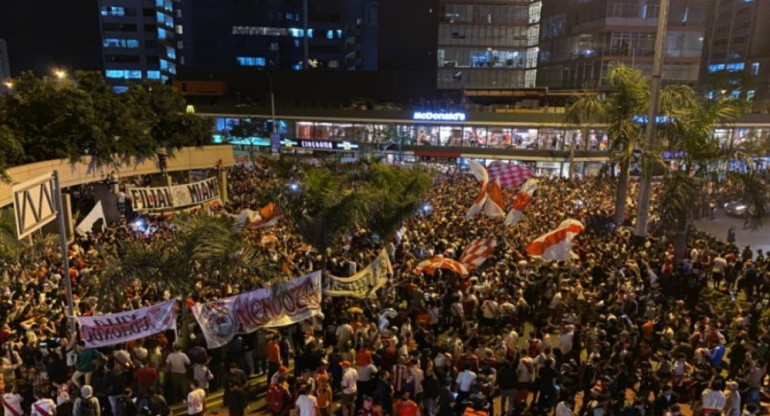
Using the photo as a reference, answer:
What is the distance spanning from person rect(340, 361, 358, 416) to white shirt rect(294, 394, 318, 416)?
92 cm

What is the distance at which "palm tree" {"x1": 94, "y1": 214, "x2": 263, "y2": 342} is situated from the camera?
9727 mm

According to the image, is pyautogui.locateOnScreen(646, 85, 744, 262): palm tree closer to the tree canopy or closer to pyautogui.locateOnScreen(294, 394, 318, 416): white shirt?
pyautogui.locateOnScreen(294, 394, 318, 416): white shirt

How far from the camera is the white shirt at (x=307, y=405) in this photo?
8133mm

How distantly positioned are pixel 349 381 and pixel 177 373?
3.02 m

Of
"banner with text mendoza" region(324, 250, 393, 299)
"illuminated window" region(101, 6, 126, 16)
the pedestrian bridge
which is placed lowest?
"banner with text mendoza" region(324, 250, 393, 299)

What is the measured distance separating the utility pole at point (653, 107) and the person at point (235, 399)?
10.7 m

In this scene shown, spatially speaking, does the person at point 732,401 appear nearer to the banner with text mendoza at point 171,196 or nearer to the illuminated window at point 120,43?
the banner with text mendoza at point 171,196

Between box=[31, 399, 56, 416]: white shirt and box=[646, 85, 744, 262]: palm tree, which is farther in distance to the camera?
box=[646, 85, 744, 262]: palm tree

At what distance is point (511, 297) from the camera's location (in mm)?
12922

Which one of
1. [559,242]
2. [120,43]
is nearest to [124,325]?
[559,242]

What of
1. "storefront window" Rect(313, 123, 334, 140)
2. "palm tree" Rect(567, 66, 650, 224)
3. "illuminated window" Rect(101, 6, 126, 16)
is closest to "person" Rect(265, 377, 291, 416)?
"palm tree" Rect(567, 66, 650, 224)

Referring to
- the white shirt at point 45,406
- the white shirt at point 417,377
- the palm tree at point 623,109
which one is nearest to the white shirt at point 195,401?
the white shirt at point 45,406

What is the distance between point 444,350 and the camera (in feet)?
33.3

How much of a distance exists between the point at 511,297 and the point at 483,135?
3619 cm
